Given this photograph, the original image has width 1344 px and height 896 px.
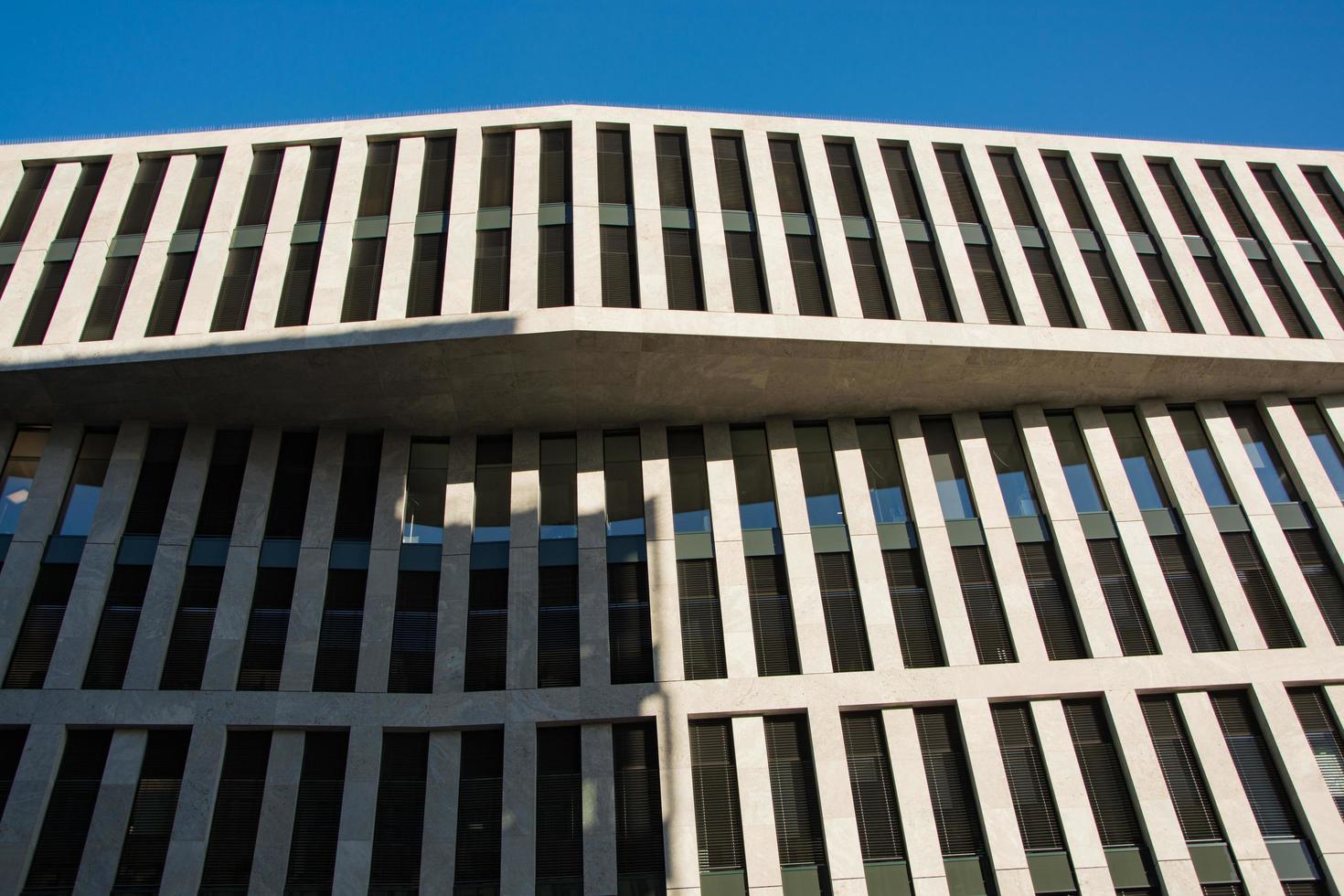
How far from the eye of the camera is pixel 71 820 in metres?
19.3

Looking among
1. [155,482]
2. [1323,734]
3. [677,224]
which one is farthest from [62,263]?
[1323,734]

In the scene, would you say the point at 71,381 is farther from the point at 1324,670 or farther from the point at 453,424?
the point at 1324,670

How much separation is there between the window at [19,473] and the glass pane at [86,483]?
0.91m

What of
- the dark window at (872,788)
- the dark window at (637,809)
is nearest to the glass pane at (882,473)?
the dark window at (872,788)

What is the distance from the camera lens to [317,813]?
1986 cm

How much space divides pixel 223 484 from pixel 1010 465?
20.7 meters

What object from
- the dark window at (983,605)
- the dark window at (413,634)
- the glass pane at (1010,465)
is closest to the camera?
the dark window at (413,634)

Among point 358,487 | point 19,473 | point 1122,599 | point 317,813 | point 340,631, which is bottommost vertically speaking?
point 317,813

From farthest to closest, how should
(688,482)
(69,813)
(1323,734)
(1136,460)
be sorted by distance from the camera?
(1136,460), (688,482), (1323,734), (69,813)

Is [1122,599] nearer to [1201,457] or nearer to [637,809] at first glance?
[1201,457]

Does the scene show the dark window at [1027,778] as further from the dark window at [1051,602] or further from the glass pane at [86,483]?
the glass pane at [86,483]

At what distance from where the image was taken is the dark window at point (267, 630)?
20812mm

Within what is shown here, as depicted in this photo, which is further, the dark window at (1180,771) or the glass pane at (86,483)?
the glass pane at (86,483)

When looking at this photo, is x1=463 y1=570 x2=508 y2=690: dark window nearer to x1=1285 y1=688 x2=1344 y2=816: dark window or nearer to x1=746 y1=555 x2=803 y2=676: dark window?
x1=746 y1=555 x2=803 y2=676: dark window
